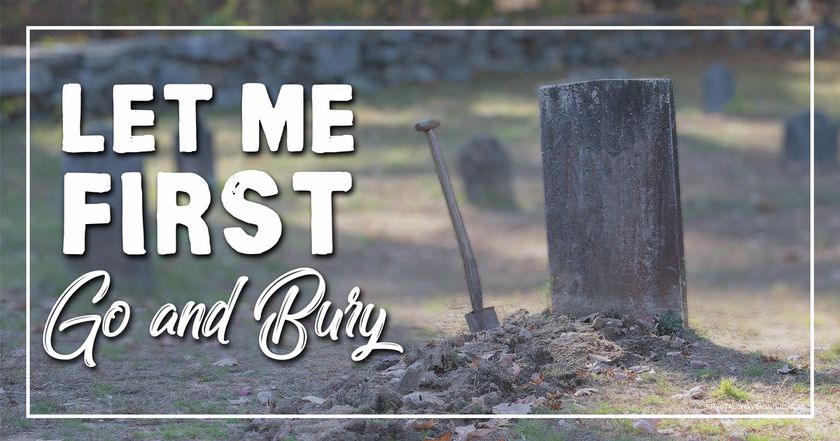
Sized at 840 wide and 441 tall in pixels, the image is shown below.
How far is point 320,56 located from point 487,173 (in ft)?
15.1

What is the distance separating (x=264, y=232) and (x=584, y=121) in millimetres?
1262

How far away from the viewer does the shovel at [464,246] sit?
3.92m

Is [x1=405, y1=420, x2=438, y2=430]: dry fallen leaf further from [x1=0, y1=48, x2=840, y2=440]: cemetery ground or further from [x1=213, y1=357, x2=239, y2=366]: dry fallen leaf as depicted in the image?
[x1=213, y1=357, x2=239, y2=366]: dry fallen leaf

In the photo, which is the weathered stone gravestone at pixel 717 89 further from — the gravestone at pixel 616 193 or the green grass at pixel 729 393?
the green grass at pixel 729 393

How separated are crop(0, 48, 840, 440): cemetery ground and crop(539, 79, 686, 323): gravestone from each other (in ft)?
0.74

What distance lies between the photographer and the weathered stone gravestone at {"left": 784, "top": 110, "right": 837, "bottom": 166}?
1066cm

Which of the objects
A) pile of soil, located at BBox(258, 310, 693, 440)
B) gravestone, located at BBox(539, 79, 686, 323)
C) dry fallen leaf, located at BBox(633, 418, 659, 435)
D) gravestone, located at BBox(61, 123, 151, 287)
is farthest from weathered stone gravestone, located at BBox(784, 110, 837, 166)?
dry fallen leaf, located at BBox(633, 418, 659, 435)

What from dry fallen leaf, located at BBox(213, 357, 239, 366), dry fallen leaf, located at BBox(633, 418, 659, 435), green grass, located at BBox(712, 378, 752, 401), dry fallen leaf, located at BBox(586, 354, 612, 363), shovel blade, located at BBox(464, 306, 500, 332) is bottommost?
dry fallen leaf, located at BBox(633, 418, 659, 435)

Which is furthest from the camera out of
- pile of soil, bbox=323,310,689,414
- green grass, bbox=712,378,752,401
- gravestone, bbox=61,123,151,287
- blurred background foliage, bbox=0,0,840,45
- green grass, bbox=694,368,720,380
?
blurred background foliage, bbox=0,0,840,45

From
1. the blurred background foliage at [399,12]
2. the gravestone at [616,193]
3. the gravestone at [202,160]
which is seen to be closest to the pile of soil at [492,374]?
the gravestone at [616,193]

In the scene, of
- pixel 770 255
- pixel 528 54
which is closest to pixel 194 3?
pixel 528 54

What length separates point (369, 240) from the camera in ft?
29.0

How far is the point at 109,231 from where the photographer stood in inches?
280

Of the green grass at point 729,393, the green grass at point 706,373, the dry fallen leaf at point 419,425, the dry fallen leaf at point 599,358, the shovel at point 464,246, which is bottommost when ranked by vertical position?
the dry fallen leaf at point 419,425
